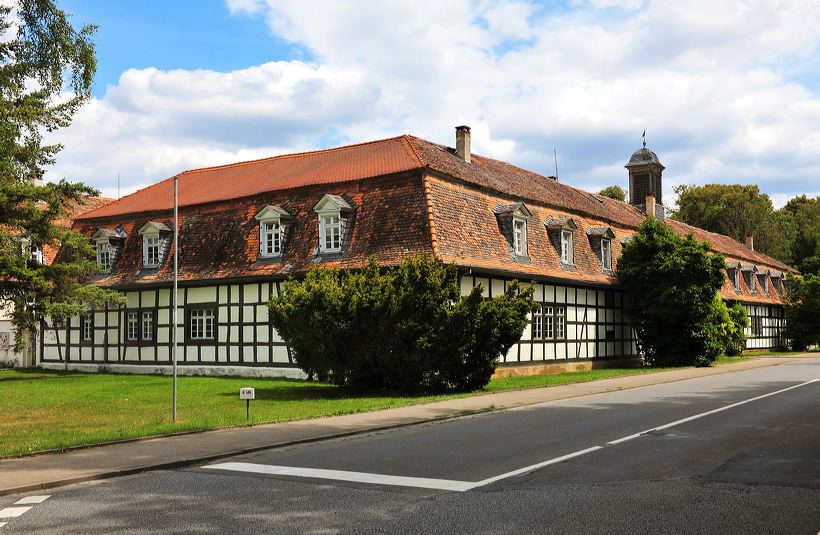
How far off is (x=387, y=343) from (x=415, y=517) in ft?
42.8

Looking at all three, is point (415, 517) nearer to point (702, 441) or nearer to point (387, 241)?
point (702, 441)

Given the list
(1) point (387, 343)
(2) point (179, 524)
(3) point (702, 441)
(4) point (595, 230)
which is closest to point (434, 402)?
(1) point (387, 343)

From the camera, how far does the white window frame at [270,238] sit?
29.3m

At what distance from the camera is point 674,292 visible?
34.3m

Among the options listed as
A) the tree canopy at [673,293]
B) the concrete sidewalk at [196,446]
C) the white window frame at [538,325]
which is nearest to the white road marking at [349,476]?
the concrete sidewalk at [196,446]

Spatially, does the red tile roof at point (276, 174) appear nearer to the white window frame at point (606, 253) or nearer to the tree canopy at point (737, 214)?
the white window frame at point (606, 253)

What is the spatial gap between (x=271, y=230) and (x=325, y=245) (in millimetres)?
2592

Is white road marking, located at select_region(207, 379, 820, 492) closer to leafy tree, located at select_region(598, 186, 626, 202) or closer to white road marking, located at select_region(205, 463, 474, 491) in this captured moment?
white road marking, located at select_region(205, 463, 474, 491)

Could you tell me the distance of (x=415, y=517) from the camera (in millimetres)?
7242

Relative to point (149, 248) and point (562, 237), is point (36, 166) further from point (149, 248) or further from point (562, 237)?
point (562, 237)

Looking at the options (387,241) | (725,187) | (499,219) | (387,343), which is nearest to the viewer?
(387,343)

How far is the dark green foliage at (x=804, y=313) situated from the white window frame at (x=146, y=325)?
42337 mm

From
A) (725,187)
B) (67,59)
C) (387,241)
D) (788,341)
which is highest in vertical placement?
(725,187)

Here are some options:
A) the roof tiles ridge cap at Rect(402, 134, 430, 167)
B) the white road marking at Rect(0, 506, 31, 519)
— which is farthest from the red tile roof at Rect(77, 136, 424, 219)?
the white road marking at Rect(0, 506, 31, 519)
